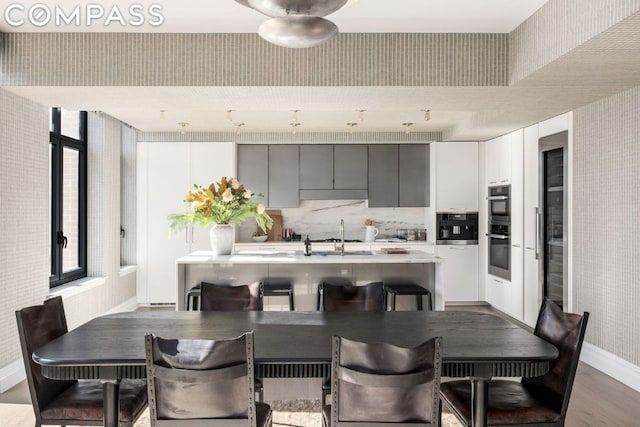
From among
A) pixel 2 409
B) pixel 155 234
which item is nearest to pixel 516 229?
pixel 155 234

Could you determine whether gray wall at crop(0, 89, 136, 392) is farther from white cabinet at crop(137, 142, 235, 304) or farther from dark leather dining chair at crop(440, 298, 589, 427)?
dark leather dining chair at crop(440, 298, 589, 427)

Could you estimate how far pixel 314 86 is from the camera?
3826mm

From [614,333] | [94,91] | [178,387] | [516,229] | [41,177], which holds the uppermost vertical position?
[94,91]

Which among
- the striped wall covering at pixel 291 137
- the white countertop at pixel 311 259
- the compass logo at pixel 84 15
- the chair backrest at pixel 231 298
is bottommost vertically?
the chair backrest at pixel 231 298

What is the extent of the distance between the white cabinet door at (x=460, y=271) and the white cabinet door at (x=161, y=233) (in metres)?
3.48

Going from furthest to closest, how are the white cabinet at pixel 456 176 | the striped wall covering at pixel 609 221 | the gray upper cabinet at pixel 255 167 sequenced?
the gray upper cabinet at pixel 255 167 < the white cabinet at pixel 456 176 < the striped wall covering at pixel 609 221

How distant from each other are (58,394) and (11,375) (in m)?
1.79

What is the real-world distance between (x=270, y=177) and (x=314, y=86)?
11.8 feet

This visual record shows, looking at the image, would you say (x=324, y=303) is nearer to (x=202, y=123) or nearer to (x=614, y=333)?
(x=614, y=333)

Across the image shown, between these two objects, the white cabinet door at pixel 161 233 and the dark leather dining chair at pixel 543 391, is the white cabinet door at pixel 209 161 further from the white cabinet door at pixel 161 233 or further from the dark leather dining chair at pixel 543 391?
the dark leather dining chair at pixel 543 391

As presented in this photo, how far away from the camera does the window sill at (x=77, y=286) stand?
4855 millimetres

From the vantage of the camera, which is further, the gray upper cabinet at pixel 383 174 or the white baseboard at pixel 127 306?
the gray upper cabinet at pixel 383 174

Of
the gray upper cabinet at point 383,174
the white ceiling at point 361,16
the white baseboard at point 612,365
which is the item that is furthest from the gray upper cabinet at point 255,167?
the white baseboard at point 612,365

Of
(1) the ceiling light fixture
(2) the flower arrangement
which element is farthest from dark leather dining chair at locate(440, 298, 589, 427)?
(2) the flower arrangement
